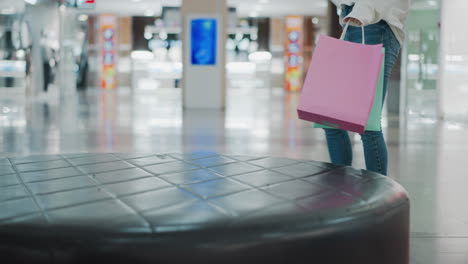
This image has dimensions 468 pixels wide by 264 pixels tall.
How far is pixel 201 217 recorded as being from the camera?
48.7 inches

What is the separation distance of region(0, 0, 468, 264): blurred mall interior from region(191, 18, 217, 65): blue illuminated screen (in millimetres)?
281

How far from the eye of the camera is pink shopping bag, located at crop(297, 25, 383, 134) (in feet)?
6.36

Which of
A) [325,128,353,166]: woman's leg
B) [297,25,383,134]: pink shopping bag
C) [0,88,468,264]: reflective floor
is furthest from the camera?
[0,88,468,264]: reflective floor

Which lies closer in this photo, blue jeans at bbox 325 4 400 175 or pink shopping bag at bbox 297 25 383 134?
pink shopping bag at bbox 297 25 383 134

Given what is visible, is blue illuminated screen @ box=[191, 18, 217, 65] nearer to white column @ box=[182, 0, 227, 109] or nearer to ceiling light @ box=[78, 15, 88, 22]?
white column @ box=[182, 0, 227, 109]

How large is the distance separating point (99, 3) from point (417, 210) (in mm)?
17415

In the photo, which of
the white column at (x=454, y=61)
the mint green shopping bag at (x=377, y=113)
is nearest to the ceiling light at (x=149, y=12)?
the white column at (x=454, y=61)

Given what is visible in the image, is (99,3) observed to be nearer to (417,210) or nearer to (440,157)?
(440,157)

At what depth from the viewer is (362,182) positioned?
64.8 inches

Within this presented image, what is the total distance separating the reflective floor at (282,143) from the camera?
8.78 ft

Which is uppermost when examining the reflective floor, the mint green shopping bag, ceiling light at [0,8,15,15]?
ceiling light at [0,8,15,15]

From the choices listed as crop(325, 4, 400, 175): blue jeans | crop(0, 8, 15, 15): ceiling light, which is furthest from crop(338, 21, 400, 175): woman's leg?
crop(0, 8, 15, 15): ceiling light

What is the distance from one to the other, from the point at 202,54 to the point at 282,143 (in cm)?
687

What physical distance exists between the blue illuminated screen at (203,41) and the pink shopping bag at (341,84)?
10361 millimetres
